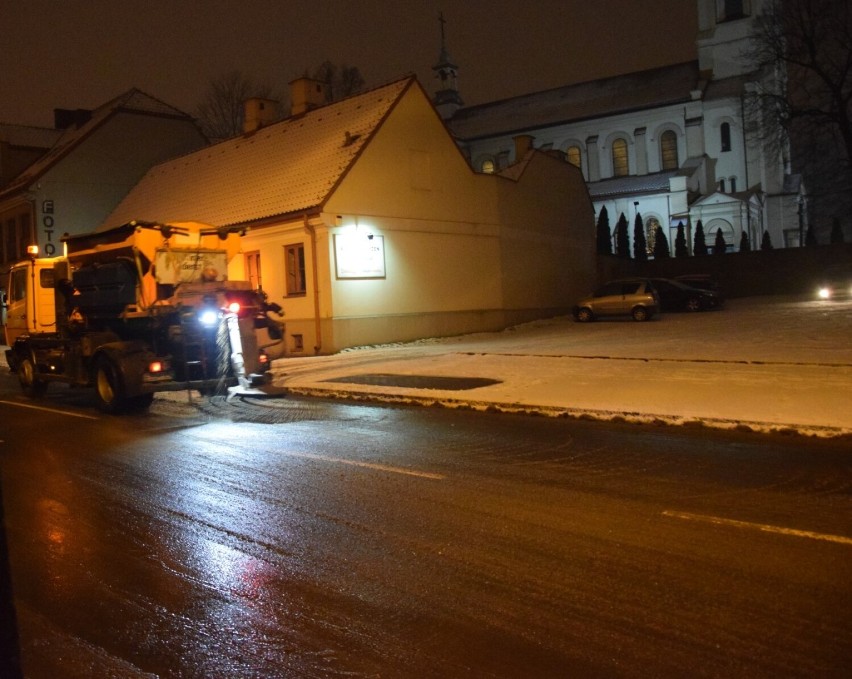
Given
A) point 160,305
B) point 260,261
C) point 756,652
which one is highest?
point 260,261

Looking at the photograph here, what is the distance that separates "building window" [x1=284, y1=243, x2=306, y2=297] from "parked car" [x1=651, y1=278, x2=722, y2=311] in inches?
699

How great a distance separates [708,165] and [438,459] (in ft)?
189

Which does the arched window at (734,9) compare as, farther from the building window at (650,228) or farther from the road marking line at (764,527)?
the road marking line at (764,527)

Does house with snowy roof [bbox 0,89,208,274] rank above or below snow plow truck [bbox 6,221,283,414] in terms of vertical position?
above

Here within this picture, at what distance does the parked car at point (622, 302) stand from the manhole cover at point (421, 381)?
17294 mm

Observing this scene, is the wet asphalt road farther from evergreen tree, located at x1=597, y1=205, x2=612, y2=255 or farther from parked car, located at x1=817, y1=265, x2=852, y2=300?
evergreen tree, located at x1=597, y1=205, x2=612, y2=255

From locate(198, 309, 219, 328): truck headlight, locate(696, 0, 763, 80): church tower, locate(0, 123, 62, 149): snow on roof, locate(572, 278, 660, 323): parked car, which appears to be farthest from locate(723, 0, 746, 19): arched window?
locate(198, 309, 219, 328): truck headlight

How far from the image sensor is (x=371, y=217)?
2442 cm

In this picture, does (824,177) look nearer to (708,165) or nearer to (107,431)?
Result: (708,165)

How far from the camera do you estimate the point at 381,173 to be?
81.6ft

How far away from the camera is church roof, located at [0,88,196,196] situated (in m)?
37.1

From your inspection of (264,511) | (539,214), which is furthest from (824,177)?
(264,511)

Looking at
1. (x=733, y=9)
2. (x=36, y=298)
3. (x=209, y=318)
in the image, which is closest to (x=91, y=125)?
(x=36, y=298)

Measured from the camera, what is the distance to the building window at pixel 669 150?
64.1 meters
